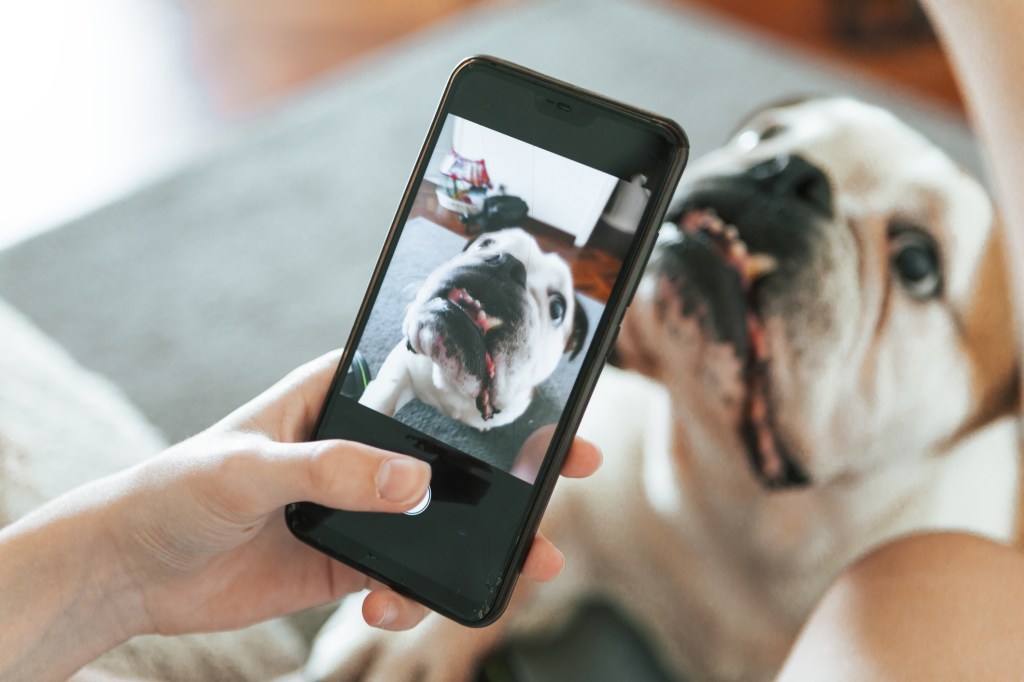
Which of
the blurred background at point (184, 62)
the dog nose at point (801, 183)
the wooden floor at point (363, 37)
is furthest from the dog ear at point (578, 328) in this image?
the wooden floor at point (363, 37)

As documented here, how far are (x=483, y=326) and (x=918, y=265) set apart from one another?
317 mm

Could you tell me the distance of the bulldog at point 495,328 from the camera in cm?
54

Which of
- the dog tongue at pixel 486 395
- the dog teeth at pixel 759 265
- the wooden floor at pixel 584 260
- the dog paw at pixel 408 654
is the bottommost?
the dog paw at pixel 408 654

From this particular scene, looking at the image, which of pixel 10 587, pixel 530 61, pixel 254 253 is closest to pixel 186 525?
pixel 10 587

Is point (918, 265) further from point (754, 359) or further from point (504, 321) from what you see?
point (504, 321)

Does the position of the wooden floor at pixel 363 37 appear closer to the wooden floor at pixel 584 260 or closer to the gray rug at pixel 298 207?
the gray rug at pixel 298 207

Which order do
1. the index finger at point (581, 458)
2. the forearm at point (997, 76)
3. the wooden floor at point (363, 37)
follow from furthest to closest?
the wooden floor at point (363, 37), the index finger at point (581, 458), the forearm at point (997, 76)

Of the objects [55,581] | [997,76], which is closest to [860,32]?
[997,76]

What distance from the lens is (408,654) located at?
63 centimetres

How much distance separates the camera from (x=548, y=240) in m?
0.54

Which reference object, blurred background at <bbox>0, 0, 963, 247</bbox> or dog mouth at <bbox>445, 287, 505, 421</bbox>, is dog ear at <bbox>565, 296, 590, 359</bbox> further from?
blurred background at <bbox>0, 0, 963, 247</bbox>

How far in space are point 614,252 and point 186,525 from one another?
0.28 meters

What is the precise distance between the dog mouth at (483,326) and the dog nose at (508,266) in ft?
0.07

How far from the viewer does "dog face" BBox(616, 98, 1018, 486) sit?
0.64 meters
